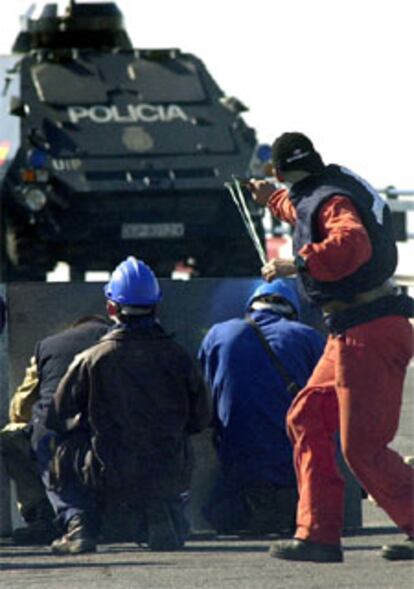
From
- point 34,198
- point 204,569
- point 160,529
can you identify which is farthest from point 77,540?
point 34,198

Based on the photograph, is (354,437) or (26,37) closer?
(354,437)

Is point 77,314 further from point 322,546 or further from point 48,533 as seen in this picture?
point 322,546

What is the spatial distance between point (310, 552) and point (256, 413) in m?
1.45

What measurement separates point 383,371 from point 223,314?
209cm

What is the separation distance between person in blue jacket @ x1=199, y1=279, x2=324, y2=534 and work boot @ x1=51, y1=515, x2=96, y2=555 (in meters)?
0.90

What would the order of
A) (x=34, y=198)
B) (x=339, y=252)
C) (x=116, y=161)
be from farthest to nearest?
1. (x=116, y=161)
2. (x=34, y=198)
3. (x=339, y=252)

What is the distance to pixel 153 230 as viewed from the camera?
2336 centimetres

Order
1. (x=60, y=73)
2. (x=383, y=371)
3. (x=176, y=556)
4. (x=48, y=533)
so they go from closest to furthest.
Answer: (x=383, y=371)
(x=176, y=556)
(x=48, y=533)
(x=60, y=73)

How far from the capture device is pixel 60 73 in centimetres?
2361

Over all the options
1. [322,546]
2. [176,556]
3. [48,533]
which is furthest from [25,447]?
[322,546]

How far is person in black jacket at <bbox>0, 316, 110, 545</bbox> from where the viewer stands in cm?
1102

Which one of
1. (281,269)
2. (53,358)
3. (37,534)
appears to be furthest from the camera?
(37,534)

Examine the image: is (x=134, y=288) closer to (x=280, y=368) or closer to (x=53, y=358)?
(x=53, y=358)

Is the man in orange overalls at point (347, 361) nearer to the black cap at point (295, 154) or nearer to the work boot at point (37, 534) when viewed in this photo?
the black cap at point (295, 154)
